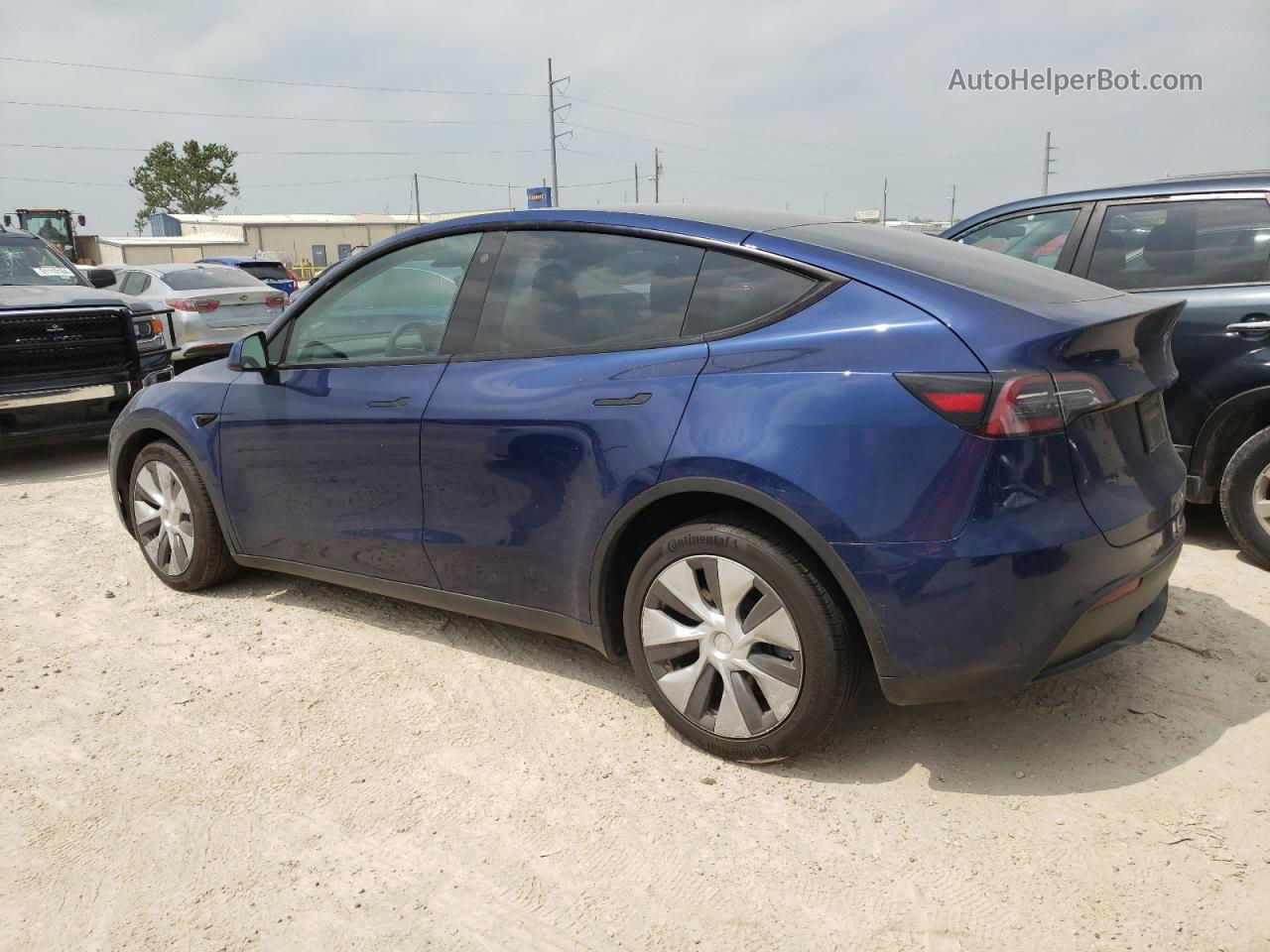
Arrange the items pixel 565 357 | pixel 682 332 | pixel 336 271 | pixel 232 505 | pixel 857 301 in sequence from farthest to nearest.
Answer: pixel 232 505, pixel 336 271, pixel 565 357, pixel 682 332, pixel 857 301

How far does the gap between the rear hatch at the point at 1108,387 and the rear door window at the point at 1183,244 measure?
6.43ft

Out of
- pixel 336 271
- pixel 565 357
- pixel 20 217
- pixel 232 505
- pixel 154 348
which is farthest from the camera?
pixel 20 217

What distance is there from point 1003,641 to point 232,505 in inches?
127

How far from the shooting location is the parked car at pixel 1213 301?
436 centimetres

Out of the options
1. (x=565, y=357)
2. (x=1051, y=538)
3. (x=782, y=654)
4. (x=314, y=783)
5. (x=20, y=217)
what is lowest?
(x=314, y=783)

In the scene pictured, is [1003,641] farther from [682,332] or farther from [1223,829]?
[682,332]

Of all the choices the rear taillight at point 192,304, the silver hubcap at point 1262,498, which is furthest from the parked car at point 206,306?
the silver hubcap at point 1262,498

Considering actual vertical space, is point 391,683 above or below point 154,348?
below

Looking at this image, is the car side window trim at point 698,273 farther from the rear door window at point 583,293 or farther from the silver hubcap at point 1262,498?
the silver hubcap at point 1262,498

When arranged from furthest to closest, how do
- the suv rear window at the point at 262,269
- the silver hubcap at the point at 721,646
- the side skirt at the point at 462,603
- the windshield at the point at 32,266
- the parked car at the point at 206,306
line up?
the suv rear window at the point at 262,269
the parked car at the point at 206,306
the windshield at the point at 32,266
the side skirt at the point at 462,603
the silver hubcap at the point at 721,646

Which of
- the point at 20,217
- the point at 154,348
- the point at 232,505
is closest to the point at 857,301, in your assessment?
the point at 232,505

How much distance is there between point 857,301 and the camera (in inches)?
105

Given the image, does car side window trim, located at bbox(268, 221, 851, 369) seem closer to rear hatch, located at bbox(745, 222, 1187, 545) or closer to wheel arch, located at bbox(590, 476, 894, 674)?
rear hatch, located at bbox(745, 222, 1187, 545)

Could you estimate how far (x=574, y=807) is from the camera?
2.80 m
